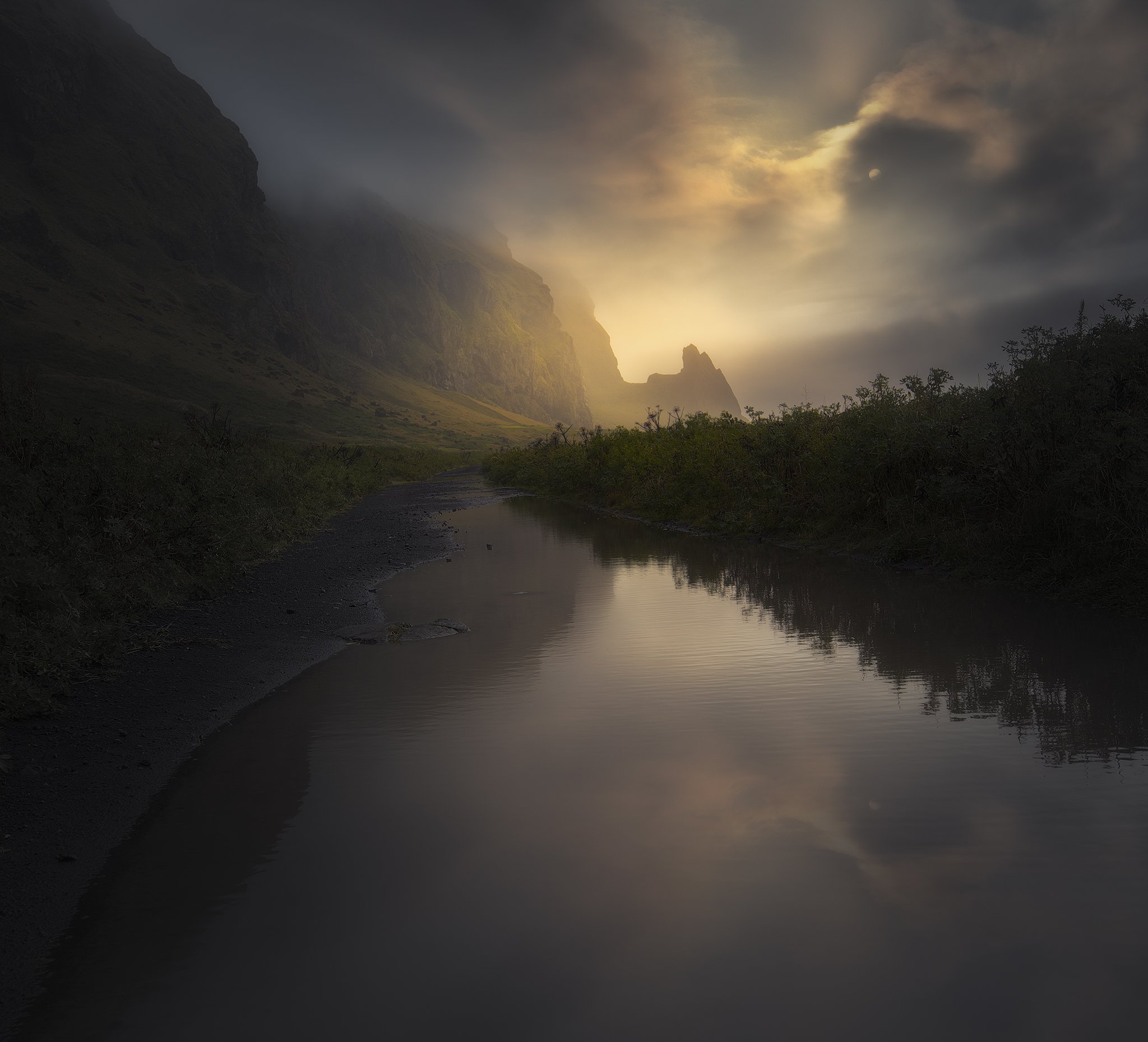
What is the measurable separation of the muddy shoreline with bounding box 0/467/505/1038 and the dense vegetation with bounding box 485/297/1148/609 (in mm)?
11386

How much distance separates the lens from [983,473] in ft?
53.1

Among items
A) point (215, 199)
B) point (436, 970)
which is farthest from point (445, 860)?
point (215, 199)

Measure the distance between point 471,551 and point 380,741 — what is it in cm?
1536

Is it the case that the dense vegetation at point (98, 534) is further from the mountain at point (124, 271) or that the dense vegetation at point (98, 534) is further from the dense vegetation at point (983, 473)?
the mountain at point (124, 271)

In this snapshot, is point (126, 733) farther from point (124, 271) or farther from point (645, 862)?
point (124, 271)

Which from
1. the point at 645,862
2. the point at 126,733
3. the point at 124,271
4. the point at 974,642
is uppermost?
the point at 124,271

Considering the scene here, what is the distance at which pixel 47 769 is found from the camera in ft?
22.3

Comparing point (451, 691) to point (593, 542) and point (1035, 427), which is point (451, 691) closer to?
point (1035, 427)

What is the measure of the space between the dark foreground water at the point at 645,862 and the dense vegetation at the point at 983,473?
10.3ft

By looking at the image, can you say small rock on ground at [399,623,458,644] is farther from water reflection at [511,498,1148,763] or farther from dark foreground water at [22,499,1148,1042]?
water reflection at [511,498,1148,763]

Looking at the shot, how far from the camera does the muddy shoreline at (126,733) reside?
16.5 feet

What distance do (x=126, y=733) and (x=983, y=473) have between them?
15113mm

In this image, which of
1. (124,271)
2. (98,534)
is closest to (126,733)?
(98,534)

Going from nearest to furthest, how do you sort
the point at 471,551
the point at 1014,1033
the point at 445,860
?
1. the point at 1014,1033
2. the point at 445,860
3. the point at 471,551
